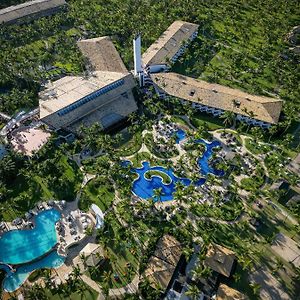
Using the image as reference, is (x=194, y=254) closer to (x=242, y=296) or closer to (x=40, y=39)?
(x=242, y=296)

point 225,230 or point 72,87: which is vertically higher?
point 72,87

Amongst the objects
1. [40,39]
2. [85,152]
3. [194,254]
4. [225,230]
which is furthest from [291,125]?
[40,39]

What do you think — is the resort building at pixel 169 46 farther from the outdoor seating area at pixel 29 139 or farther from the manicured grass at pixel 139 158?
the outdoor seating area at pixel 29 139

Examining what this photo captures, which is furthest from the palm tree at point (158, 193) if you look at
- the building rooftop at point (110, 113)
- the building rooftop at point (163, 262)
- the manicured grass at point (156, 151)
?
the building rooftop at point (110, 113)

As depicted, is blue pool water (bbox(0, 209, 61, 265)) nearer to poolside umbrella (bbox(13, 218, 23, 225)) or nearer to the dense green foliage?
poolside umbrella (bbox(13, 218, 23, 225))

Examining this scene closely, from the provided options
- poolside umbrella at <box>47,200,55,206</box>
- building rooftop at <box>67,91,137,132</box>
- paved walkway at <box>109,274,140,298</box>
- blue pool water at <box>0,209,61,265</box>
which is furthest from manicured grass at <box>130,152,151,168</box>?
paved walkway at <box>109,274,140,298</box>

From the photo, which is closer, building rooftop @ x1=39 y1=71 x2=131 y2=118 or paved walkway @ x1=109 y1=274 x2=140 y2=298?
paved walkway @ x1=109 y1=274 x2=140 y2=298

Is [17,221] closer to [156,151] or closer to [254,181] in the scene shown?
[156,151]
